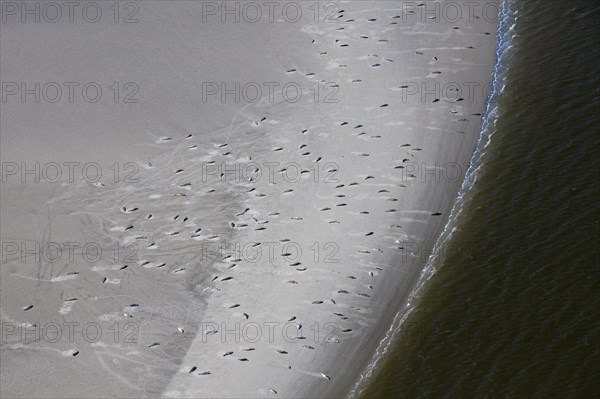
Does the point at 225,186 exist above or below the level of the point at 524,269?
above

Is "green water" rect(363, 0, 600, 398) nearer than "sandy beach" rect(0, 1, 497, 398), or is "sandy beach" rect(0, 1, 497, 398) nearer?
"green water" rect(363, 0, 600, 398)

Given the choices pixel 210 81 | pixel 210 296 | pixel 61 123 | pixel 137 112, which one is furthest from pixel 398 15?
pixel 210 296

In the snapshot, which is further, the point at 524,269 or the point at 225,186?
the point at 225,186

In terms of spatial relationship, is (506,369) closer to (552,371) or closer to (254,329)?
(552,371)

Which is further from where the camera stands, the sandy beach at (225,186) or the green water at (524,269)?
the sandy beach at (225,186)
